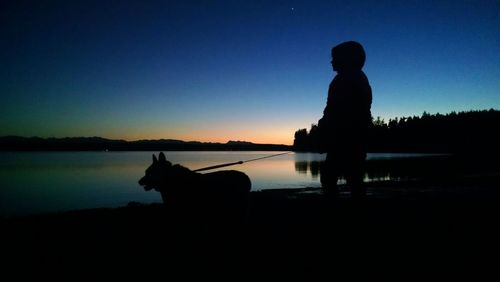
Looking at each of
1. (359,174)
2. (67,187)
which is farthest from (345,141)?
(67,187)

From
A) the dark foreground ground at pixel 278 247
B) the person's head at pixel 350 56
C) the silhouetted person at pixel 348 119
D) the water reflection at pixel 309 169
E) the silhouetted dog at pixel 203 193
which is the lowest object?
the water reflection at pixel 309 169

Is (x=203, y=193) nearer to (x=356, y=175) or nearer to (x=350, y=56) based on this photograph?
(x=356, y=175)

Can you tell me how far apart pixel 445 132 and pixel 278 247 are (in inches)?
5054

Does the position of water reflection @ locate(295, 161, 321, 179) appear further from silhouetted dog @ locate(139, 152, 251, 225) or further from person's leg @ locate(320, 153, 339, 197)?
person's leg @ locate(320, 153, 339, 197)

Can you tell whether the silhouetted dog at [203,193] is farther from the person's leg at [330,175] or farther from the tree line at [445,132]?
the tree line at [445,132]

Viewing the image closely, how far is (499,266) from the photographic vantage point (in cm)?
356

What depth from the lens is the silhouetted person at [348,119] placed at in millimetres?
4684

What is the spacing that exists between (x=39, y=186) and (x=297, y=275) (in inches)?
1321

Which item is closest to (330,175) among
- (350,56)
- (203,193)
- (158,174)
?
(350,56)

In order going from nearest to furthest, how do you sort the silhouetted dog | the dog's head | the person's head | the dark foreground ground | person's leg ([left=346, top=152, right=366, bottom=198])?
1. the dark foreground ground
2. person's leg ([left=346, top=152, right=366, bottom=198])
3. the person's head
4. the silhouetted dog
5. the dog's head

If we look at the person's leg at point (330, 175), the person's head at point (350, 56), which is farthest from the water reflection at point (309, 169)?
the person's head at point (350, 56)

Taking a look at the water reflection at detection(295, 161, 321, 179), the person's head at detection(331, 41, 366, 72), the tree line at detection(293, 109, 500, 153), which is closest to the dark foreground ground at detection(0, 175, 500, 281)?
the person's head at detection(331, 41, 366, 72)

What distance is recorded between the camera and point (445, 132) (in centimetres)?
10969

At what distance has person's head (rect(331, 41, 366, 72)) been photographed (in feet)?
15.7
